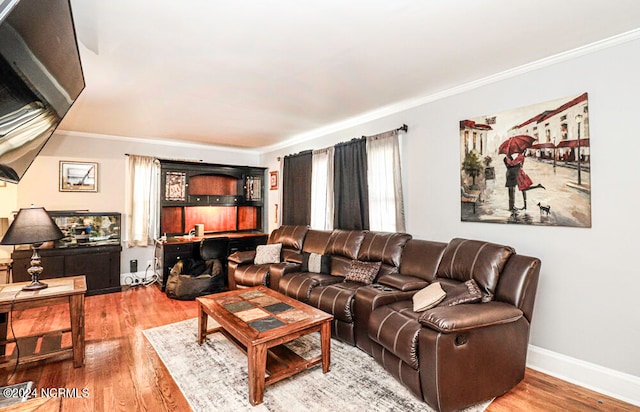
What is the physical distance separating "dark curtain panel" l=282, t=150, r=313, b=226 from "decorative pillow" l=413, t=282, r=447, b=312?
291 cm

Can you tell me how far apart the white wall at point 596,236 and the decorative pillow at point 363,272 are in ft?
3.60

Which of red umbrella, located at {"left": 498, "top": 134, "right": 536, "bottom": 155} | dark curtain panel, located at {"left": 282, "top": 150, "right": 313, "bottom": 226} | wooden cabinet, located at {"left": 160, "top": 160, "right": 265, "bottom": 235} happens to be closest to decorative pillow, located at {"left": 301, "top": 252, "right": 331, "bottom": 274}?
dark curtain panel, located at {"left": 282, "top": 150, "right": 313, "bottom": 226}

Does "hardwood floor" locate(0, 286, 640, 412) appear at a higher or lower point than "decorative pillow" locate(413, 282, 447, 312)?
lower

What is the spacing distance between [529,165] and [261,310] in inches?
105

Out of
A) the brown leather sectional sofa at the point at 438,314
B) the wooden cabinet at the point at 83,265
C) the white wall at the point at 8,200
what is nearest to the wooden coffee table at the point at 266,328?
the brown leather sectional sofa at the point at 438,314

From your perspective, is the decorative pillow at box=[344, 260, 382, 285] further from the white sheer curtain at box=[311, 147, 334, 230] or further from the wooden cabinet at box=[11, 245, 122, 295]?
the wooden cabinet at box=[11, 245, 122, 295]

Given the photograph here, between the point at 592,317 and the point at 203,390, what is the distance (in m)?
3.02

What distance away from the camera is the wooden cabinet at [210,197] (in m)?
5.57

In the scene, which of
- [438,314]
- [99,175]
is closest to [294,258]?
[438,314]

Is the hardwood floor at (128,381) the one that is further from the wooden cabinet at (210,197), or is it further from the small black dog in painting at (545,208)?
the wooden cabinet at (210,197)

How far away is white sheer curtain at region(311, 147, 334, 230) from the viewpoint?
4770 mm

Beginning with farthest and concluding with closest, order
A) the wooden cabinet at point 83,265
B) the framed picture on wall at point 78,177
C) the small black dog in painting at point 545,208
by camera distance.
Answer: the framed picture on wall at point 78,177 < the wooden cabinet at point 83,265 < the small black dog in painting at point 545,208

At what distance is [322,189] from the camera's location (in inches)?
196

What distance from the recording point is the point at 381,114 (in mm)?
4051
